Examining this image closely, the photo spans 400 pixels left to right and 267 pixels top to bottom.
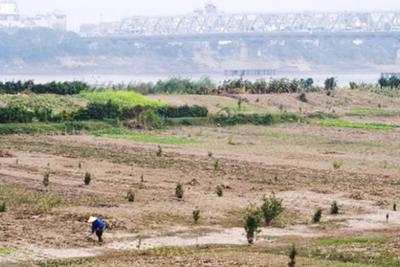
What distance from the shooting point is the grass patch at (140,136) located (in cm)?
5678

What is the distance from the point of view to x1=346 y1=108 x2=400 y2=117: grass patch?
248ft

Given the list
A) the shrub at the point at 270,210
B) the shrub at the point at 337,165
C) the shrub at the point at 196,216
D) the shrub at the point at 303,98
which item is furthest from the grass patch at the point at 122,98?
the shrub at the point at 270,210

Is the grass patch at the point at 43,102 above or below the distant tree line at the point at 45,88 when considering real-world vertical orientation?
below

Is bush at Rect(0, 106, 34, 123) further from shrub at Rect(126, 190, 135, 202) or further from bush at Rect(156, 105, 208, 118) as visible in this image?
shrub at Rect(126, 190, 135, 202)

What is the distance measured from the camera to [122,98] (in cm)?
7375

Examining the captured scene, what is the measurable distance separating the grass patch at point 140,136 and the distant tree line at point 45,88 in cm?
1574

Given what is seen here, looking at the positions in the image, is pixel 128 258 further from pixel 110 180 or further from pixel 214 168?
pixel 214 168

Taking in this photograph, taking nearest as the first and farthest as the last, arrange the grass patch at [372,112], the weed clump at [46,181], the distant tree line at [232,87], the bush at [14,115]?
the weed clump at [46,181], the bush at [14,115], the grass patch at [372,112], the distant tree line at [232,87]

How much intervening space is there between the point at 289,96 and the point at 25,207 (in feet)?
164

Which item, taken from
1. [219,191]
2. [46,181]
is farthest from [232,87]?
[219,191]

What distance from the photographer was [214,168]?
45812 millimetres

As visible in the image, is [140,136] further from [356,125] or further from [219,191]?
[219,191]

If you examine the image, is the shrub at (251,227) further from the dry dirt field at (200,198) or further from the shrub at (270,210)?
the shrub at (270,210)

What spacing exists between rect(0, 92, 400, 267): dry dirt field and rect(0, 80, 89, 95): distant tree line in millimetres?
17971
